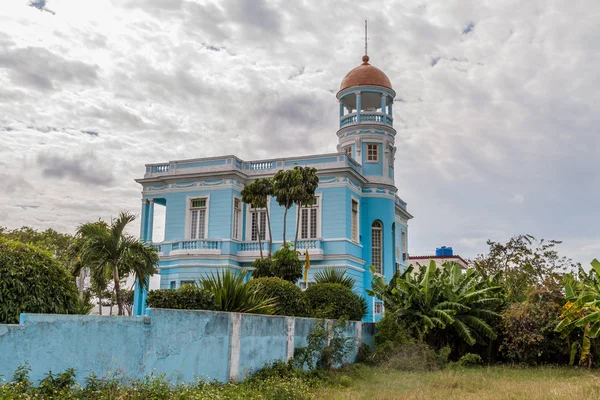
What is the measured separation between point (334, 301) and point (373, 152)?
13686 millimetres

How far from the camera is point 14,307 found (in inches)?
320

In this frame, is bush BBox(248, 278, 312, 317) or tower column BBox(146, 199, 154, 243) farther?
tower column BBox(146, 199, 154, 243)

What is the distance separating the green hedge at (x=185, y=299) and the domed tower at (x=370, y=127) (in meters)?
18.6

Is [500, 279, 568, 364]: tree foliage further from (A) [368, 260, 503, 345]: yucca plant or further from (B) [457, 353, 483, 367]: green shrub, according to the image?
(B) [457, 353, 483, 367]: green shrub

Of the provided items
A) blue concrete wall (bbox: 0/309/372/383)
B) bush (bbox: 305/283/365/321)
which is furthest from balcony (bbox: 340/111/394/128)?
blue concrete wall (bbox: 0/309/372/383)

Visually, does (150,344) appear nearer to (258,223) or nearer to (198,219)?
(258,223)

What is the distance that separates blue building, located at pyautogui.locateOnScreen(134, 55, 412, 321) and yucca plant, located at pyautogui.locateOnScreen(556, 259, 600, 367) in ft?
35.5

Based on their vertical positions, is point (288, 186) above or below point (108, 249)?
above

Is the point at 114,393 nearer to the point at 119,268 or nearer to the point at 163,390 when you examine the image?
the point at 163,390

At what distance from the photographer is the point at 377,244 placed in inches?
1149

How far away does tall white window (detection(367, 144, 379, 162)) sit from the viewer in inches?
1166

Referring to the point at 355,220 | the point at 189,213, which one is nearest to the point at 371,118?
the point at 355,220

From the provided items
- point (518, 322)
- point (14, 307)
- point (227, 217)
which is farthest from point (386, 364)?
point (227, 217)

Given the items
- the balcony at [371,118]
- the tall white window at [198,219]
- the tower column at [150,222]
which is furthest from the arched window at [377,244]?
the tower column at [150,222]
